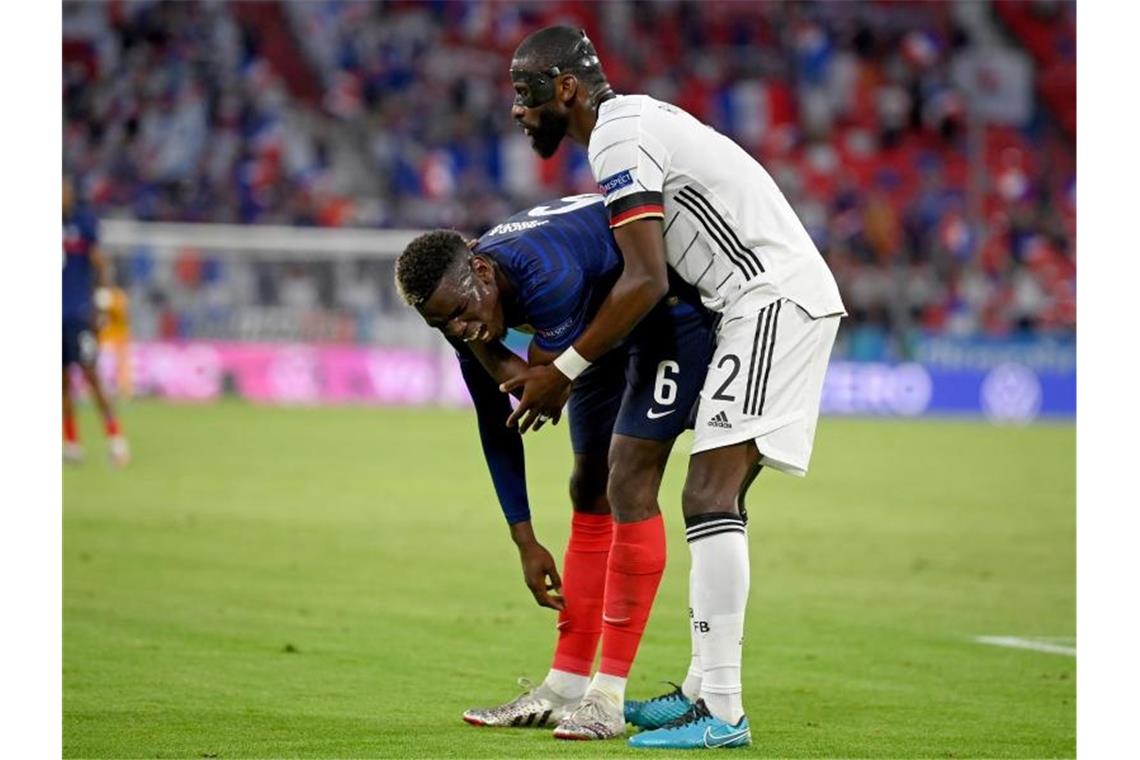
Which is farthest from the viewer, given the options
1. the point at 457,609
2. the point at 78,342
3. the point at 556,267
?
the point at 78,342

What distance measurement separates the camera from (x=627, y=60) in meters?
32.9

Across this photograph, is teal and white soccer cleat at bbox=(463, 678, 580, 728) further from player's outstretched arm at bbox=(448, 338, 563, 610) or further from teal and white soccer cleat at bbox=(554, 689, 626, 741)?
player's outstretched arm at bbox=(448, 338, 563, 610)

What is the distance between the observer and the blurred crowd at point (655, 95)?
2930 centimetres

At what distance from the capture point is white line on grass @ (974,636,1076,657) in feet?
26.3

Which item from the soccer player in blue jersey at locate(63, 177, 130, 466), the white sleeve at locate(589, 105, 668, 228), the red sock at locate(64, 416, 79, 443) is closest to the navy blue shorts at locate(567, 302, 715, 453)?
the white sleeve at locate(589, 105, 668, 228)

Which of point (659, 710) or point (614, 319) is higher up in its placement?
point (614, 319)

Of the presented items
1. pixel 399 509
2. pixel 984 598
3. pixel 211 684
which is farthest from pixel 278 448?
pixel 211 684

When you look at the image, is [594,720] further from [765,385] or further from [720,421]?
[765,385]

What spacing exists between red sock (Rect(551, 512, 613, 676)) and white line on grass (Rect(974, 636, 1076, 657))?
2.76m

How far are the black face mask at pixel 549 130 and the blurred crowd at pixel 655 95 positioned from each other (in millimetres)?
21936

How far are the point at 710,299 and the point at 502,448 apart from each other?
0.92 metres

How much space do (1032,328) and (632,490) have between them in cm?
2344

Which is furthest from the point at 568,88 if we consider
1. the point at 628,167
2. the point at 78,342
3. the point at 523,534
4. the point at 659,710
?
the point at 78,342

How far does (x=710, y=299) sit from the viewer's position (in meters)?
5.80
